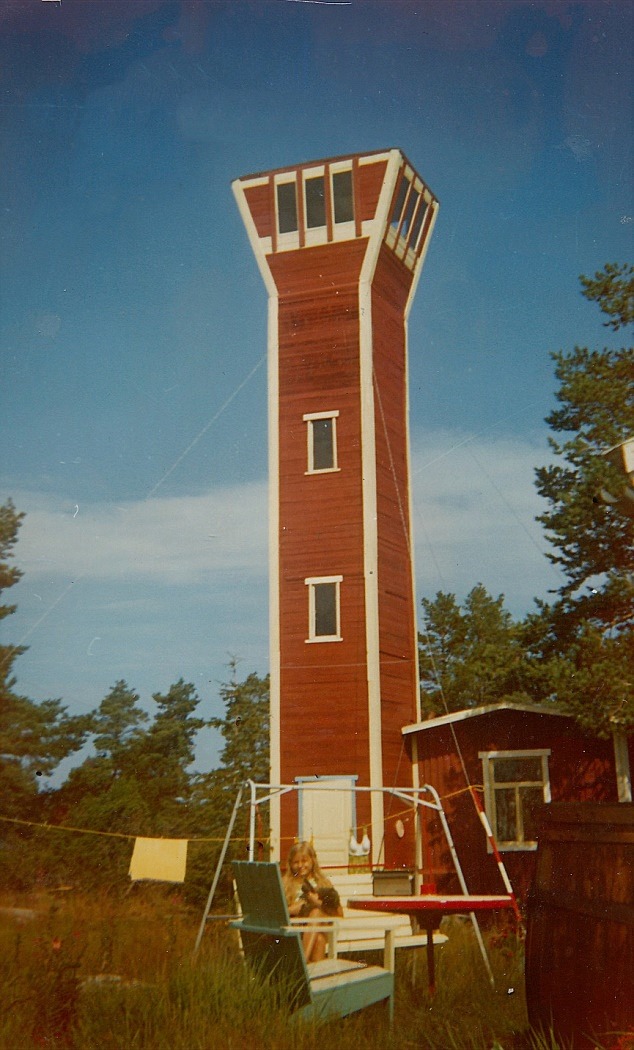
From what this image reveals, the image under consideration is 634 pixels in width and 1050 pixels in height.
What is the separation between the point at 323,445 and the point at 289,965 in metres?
13.9

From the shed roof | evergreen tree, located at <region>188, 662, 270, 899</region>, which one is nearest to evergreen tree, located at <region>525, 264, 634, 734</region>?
the shed roof

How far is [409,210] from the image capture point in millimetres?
20344

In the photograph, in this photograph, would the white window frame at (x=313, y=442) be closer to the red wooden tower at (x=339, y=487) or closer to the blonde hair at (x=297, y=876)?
the red wooden tower at (x=339, y=487)

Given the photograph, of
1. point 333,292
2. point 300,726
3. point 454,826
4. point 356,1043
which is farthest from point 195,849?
point 356,1043

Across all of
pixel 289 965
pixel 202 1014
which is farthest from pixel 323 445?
pixel 202 1014

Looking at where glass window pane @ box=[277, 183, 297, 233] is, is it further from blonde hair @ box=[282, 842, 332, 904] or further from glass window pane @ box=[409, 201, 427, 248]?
blonde hair @ box=[282, 842, 332, 904]

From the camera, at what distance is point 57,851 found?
17.8 meters

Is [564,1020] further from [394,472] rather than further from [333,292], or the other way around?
[333,292]

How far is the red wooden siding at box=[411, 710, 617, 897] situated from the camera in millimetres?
15641

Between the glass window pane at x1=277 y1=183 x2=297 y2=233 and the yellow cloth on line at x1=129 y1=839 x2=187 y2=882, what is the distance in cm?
1273

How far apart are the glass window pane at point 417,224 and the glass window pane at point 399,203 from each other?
2.57 ft

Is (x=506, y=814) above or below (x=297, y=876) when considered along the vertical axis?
above

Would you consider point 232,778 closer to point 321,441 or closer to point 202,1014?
point 321,441

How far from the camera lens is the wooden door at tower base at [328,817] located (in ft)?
55.2
